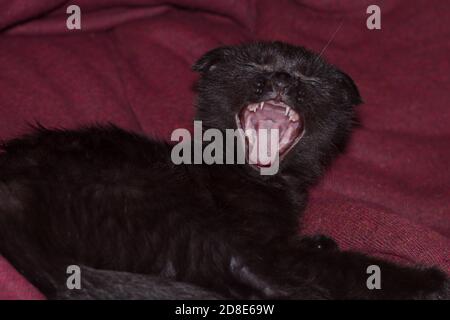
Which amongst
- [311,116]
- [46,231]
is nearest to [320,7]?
[311,116]

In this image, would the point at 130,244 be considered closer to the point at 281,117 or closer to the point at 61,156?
the point at 61,156

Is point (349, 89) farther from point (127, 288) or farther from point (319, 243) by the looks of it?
point (127, 288)

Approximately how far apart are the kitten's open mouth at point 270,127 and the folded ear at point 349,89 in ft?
0.64

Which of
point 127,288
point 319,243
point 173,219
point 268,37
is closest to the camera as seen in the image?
point 127,288

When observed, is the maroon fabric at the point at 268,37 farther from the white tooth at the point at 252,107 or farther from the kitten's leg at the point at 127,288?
the kitten's leg at the point at 127,288

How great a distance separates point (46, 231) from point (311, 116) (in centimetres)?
86

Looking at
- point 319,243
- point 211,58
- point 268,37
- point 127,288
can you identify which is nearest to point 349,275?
point 319,243

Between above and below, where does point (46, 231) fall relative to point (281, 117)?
below

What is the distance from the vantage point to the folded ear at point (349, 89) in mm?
2103

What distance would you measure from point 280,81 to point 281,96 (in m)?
0.04

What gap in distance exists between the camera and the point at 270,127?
2035mm

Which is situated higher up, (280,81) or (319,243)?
(280,81)

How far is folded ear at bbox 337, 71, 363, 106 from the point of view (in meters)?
2.10
